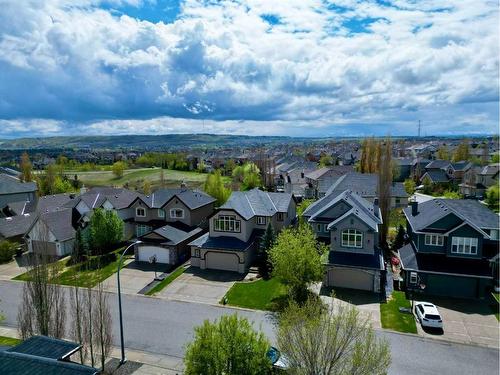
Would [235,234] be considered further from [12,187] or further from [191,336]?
[12,187]

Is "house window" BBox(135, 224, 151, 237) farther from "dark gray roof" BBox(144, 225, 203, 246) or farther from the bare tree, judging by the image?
the bare tree

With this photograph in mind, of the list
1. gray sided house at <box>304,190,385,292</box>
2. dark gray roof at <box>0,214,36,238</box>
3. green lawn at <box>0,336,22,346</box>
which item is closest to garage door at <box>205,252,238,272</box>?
gray sided house at <box>304,190,385,292</box>

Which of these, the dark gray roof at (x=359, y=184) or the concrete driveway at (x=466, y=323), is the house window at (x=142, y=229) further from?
the concrete driveway at (x=466, y=323)

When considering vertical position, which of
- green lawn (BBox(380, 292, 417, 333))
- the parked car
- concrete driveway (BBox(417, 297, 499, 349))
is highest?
the parked car

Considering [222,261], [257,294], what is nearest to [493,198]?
[222,261]

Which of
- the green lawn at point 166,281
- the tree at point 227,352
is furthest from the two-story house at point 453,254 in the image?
the green lawn at point 166,281

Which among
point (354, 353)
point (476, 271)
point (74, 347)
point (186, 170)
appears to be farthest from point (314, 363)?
point (186, 170)
